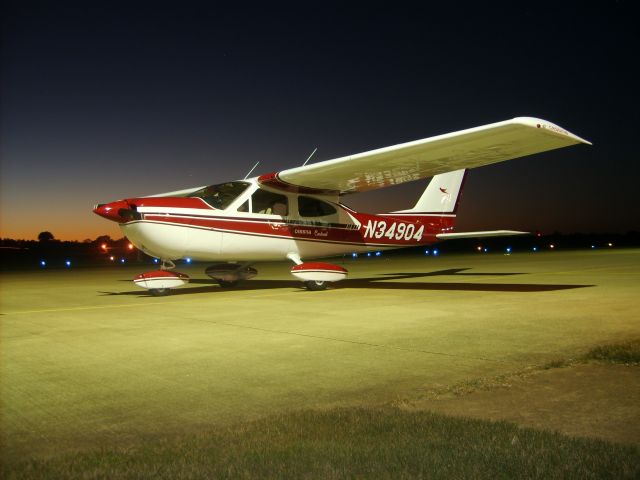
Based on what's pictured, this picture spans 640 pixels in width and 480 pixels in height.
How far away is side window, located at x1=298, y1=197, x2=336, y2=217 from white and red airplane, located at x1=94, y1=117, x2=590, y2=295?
25 mm

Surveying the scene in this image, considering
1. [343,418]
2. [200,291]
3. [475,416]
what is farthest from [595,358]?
[200,291]

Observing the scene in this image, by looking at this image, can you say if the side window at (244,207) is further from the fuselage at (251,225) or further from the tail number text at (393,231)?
the tail number text at (393,231)

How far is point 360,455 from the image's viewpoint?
283 centimetres

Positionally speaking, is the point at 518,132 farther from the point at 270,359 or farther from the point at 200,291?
the point at 200,291

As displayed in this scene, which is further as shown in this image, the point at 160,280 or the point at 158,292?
the point at 158,292

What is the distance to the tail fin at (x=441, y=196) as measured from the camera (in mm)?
16234

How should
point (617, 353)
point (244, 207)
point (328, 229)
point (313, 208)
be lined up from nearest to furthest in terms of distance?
1. point (617, 353)
2. point (244, 207)
3. point (313, 208)
4. point (328, 229)

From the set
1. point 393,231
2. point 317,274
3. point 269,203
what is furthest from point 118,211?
point 393,231

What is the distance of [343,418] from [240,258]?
9762 mm

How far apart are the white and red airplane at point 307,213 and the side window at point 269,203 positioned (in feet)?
0.08

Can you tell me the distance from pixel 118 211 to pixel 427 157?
6.26m

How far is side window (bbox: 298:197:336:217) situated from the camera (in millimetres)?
13711

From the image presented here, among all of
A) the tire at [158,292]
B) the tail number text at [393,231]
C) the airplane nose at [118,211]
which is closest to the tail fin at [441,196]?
the tail number text at [393,231]

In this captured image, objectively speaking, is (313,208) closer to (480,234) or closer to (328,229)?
(328,229)
